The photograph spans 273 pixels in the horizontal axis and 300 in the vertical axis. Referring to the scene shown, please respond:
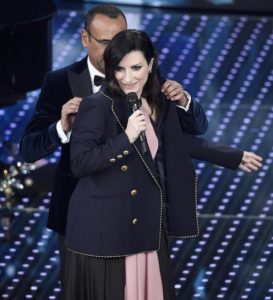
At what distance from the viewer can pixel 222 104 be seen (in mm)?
7359

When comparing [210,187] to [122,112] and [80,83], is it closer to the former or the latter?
[80,83]

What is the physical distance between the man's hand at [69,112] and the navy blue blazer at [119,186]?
0.06 metres

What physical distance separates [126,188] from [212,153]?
419 mm

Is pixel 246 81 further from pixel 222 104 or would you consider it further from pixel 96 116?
pixel 96 116

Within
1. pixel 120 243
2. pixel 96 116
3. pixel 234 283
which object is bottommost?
pixel 234 283

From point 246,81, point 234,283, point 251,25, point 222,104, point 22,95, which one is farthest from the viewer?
point 251,25

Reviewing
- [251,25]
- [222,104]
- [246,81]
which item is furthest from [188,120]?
[251,25]

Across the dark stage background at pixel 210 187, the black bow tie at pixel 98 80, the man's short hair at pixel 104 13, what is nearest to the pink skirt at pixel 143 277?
the black bow tie at pixel 98 80

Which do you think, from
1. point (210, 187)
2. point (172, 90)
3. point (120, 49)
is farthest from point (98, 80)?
point (210, 187)

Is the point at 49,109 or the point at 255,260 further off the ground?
the point at 49,109

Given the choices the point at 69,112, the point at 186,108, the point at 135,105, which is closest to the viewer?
the point at 135,105

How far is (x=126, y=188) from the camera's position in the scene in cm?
330

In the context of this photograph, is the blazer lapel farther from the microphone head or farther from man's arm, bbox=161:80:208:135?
man's arm, bbox=161:80:208:135

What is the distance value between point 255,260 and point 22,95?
1.38 meters
